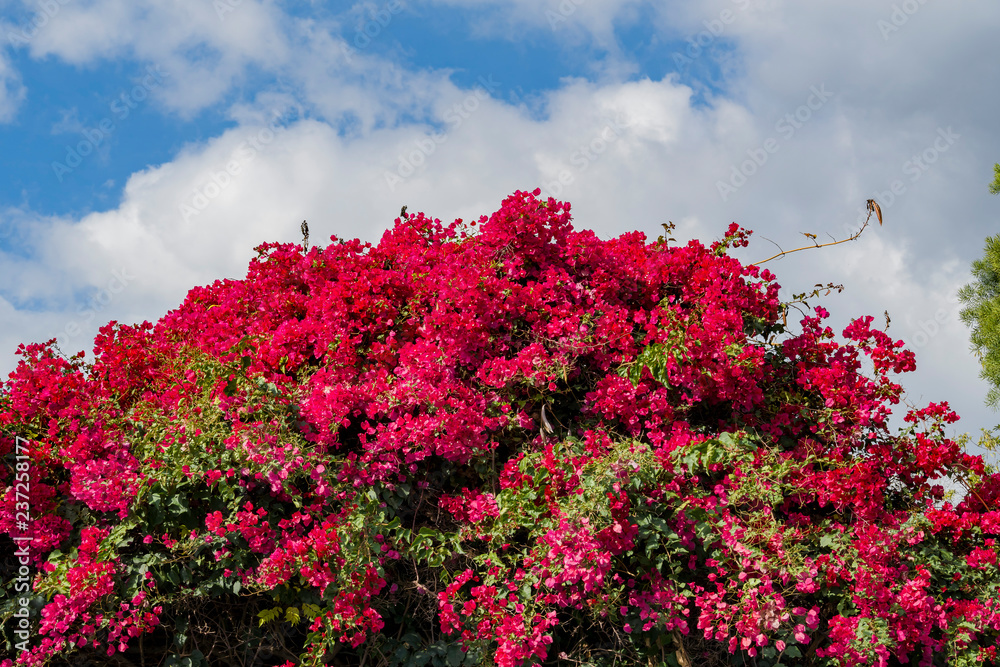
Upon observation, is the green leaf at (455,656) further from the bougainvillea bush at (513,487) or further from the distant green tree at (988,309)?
the distant green tree at (988,309)

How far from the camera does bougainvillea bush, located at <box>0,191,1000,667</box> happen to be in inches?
171

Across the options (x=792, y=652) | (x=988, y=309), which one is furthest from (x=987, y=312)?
(x=792, y=652)

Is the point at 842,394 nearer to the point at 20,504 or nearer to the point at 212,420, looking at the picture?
the point at 212,420

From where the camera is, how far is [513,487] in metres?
4.55

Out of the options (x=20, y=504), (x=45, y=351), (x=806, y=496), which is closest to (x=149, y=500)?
(x=20, y=504)

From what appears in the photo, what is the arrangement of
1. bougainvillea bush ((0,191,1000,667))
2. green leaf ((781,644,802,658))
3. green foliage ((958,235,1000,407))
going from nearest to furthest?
bougainvillea bush ((0,191,1000,667)), green leaf ((781,644,802,658)), green foliage ((958,235,1000,407))

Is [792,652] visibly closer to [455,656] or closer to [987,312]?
[455,656]

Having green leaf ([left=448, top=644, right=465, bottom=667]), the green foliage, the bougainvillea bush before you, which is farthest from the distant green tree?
green leaf ([left=448, top=644, right=465, bottom=667])

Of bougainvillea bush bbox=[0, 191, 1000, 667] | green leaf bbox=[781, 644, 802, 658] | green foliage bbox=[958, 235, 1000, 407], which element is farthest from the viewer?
green foliage bbox=[958, 235, 1000, 407]

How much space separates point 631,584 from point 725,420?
1334mm

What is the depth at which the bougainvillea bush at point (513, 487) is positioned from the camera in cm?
434

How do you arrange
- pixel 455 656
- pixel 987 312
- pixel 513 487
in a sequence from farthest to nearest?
pixel 987 312
pixel 513 487
pixel 455 656

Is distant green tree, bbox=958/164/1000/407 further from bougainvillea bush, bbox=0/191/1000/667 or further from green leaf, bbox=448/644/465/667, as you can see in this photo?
green leaf, bbox=448/644/465/667

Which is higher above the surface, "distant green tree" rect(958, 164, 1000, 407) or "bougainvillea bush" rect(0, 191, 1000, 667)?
"distant green tree" rect(958, 164, 1000, 407)
